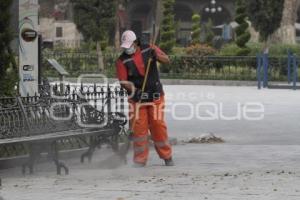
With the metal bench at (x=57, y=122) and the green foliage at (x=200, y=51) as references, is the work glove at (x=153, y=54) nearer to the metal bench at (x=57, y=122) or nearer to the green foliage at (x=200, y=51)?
the metal bench at (x=57, y=122)

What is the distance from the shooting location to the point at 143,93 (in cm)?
1075

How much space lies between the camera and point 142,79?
1078 cm

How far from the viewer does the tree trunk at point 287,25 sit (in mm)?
41375

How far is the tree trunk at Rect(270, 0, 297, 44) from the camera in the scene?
4138cm

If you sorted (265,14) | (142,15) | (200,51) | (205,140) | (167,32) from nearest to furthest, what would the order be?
(205,140) < (265,14) < (200,51) < (167,32) < (142,15)

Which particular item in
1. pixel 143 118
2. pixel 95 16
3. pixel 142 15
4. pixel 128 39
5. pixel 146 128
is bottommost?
pixel 146 128

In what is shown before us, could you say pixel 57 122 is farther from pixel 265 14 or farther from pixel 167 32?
pixel 167 32

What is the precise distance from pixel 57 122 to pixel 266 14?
24.3m

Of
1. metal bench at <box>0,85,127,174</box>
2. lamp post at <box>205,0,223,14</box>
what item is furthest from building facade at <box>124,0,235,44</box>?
metal bench at <box>0,85,127,174</box>

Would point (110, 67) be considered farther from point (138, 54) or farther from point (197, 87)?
point (138, 54)

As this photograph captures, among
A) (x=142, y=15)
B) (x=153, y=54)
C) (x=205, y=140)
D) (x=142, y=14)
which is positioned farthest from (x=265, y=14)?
(x=142, y=14)

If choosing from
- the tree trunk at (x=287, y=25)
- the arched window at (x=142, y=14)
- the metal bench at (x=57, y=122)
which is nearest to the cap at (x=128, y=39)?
the metal bench at (x=57, y=122)

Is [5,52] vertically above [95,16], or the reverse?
[95,16]

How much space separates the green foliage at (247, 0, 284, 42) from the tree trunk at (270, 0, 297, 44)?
609cm
